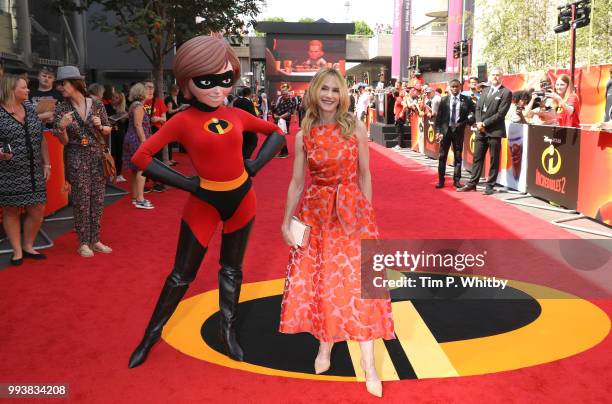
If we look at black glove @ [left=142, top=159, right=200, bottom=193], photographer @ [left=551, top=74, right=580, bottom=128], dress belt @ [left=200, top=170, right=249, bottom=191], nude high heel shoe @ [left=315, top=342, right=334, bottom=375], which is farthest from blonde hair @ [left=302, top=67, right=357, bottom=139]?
photographer @ [left=551, top=74, right=580, bottom=128]

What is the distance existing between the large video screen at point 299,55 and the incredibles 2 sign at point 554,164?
47.2m

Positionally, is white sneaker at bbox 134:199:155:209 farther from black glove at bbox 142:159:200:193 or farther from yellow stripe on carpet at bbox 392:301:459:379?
black glove at bbox 142:159:200:193

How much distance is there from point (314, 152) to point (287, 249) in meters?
3.37

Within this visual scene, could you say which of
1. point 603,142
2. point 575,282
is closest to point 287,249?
point 575,282

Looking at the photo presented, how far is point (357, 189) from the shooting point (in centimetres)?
342

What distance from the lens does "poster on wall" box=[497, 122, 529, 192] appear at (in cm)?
1005

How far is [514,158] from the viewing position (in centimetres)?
1038

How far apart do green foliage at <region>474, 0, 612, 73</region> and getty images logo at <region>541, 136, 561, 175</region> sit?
652 inches

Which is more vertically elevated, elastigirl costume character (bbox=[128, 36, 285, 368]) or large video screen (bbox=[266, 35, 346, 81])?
large video screen (bbox=[266, 35, 346, 81])

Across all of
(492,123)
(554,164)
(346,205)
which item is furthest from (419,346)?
(492,123)

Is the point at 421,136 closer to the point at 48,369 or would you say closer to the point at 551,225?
the point at 551,225

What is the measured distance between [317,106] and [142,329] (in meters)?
2.05

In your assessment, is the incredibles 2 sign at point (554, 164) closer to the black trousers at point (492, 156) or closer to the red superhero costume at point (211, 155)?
the black trousers at point (492, 156)

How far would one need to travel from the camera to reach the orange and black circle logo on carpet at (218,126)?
3.49 metres
